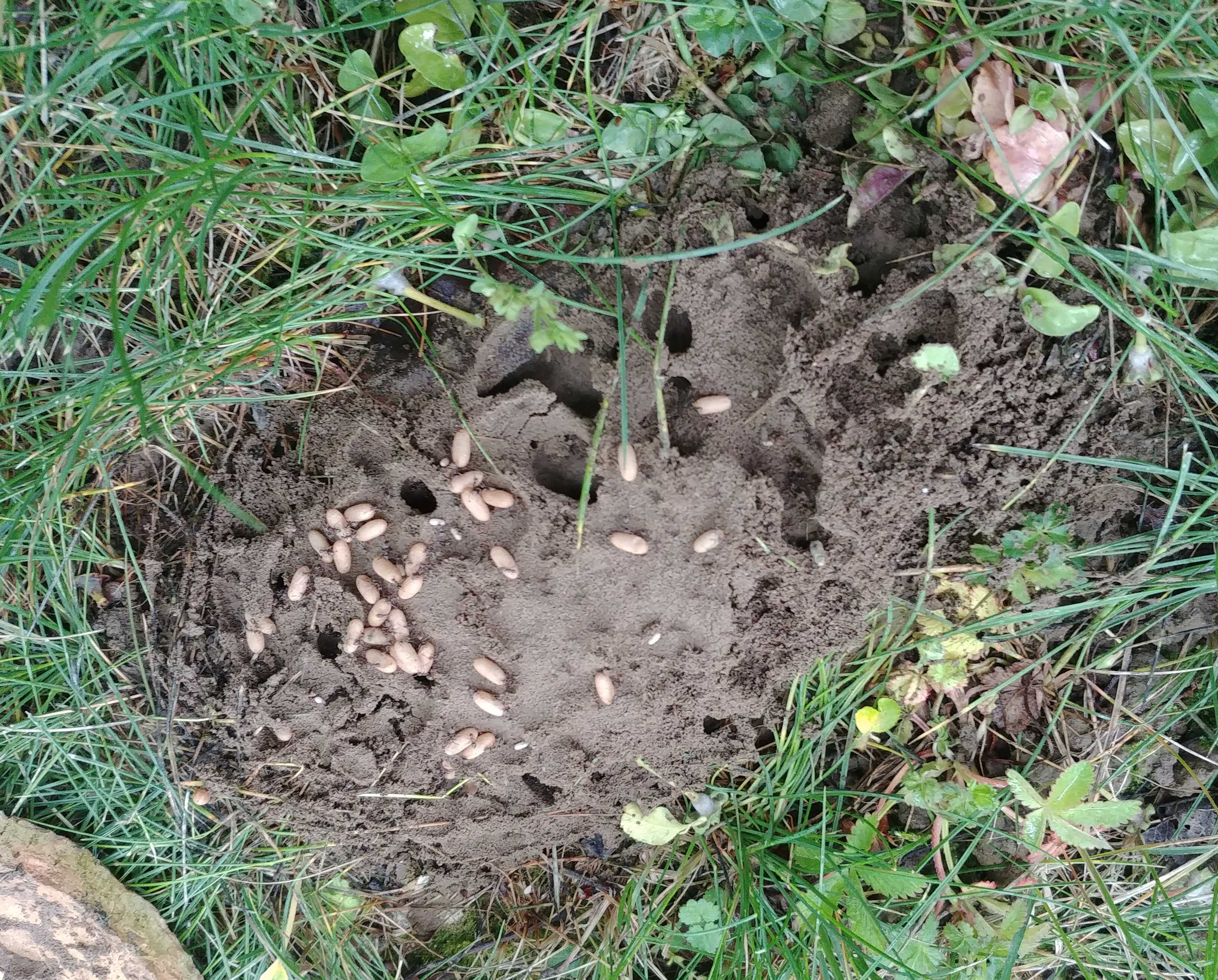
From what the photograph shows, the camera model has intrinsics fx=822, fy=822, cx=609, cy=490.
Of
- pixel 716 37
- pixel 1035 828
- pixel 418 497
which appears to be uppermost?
pixel 716 37

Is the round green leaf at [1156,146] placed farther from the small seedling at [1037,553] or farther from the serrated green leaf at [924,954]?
the serrated green leaf at [924,954]

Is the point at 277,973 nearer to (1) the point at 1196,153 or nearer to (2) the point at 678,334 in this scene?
(2) the point at 678,334

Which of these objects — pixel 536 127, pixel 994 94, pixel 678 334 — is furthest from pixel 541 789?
pixel 994 94

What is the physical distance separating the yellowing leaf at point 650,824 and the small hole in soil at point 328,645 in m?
0.96

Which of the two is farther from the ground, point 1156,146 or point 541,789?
point 1156,146

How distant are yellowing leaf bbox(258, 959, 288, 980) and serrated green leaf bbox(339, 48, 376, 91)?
2.59 m

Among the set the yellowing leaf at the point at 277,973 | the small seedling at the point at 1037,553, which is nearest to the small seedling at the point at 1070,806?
the small seedling at the point at 1037,553

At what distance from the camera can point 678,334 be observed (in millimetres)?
2135

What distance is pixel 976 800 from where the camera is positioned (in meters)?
2.42

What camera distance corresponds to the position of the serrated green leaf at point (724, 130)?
2135 millimetres

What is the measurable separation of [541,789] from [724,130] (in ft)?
6.18

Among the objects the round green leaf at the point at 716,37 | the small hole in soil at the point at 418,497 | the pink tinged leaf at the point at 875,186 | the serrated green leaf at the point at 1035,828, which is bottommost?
the serrated green leaf at the point at 1035,828

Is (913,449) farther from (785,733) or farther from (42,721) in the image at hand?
(42,721)

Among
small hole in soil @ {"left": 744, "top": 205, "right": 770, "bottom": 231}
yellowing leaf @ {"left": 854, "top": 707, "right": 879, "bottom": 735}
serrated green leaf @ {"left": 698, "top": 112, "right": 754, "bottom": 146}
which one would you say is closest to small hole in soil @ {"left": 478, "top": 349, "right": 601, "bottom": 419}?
small hole in soil @ {"left": 744, "top": 205, "right": 770, "bottom": 231}
